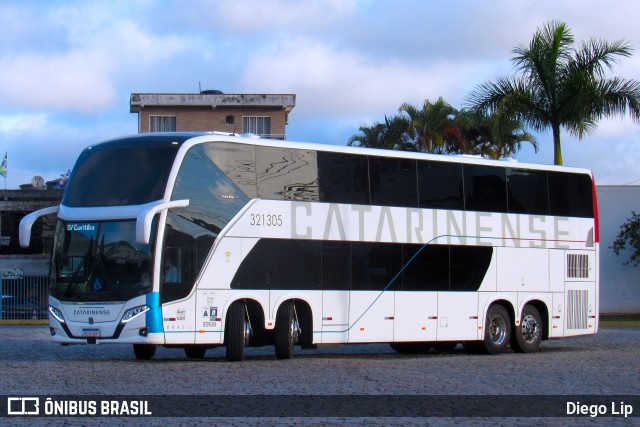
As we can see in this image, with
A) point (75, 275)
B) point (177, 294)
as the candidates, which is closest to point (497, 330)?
point (177, 294)

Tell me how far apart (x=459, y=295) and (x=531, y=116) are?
608 inches

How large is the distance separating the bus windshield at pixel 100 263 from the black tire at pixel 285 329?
2.86 m

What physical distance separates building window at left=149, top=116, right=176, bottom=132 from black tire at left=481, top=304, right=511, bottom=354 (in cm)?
4139

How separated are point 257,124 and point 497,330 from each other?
4128 cm

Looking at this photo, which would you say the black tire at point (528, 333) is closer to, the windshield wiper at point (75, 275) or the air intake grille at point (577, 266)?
the air intake grille at point (577, 266)

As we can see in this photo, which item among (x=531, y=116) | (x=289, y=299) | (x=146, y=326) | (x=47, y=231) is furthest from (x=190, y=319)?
(x=47, y=231)

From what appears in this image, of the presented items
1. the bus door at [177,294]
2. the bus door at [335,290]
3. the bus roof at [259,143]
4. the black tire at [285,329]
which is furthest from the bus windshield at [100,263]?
the bus door at [335,290]

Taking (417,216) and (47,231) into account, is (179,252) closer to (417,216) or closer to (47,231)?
(417,216)

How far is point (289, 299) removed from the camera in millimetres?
20266

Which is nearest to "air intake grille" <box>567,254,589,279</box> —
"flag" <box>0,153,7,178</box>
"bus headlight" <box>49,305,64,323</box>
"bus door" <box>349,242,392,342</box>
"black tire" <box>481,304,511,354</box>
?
"black tire" <box>481,304,511,354</box>

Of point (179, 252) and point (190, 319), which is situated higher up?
Result: point (179, 252)

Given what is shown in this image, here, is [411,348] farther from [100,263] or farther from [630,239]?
[630,239]

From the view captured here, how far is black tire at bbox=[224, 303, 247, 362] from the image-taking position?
63.8 ft

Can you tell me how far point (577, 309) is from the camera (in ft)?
82.8
